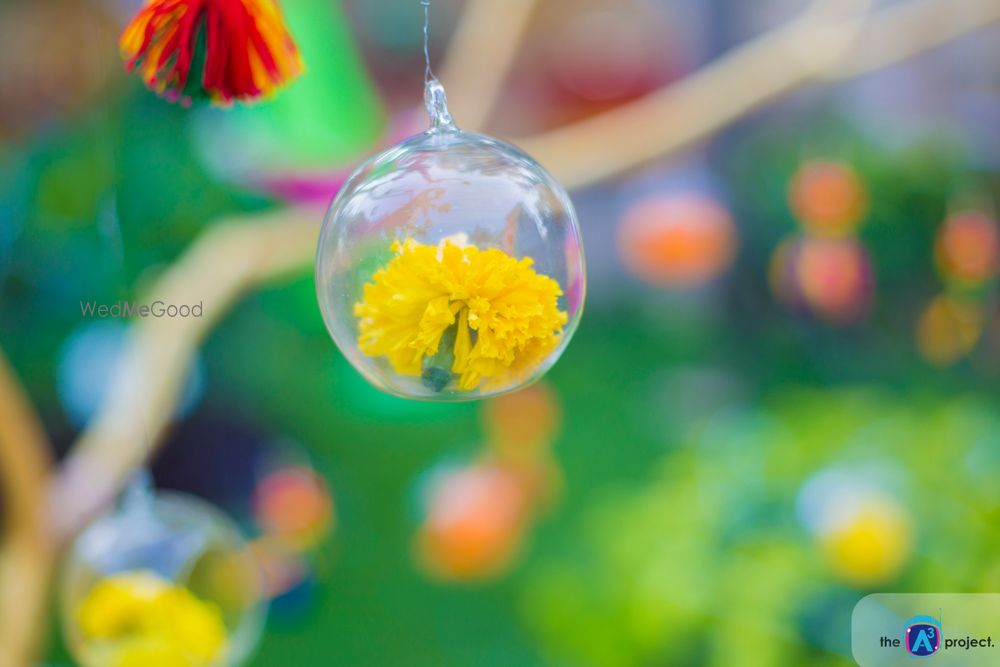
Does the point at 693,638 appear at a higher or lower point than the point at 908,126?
lower

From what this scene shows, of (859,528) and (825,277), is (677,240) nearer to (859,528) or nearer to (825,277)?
(825,277)

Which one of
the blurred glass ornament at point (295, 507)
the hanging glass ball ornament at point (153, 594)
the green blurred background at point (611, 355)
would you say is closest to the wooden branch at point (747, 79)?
the green blurred background at point (611, 355)

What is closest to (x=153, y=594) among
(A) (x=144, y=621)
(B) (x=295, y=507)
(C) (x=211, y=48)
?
(A) (x=144, y=621)

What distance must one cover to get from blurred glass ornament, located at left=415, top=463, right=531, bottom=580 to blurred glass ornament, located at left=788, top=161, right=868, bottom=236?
0.73m

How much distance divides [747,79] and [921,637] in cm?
98

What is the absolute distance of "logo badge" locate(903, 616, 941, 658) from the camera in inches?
59.3

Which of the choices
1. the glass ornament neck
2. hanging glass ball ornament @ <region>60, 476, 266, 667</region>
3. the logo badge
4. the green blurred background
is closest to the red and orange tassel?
the glass ornament neck

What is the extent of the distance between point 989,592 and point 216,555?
3.89ft

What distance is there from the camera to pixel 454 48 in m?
1.77

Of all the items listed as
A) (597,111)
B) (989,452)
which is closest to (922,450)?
(989,452)

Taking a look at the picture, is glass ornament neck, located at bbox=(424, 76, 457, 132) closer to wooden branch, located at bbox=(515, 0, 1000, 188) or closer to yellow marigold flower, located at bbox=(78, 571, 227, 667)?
yellow marigold flower, located at bbox=(78, 571, 227, 667)

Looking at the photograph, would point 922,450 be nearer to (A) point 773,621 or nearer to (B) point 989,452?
(B) point 989,452

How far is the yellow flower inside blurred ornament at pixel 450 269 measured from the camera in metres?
0.60

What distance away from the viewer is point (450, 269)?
602mm
